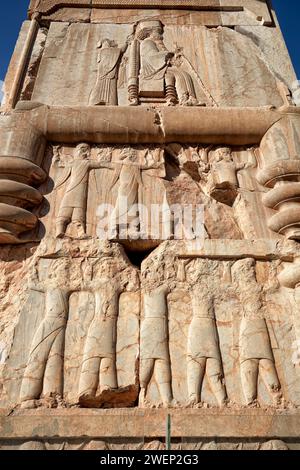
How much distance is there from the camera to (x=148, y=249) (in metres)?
4.72

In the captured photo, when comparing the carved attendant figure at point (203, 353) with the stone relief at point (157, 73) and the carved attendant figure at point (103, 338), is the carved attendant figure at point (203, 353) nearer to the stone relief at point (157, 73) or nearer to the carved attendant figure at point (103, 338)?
the carved attendant figure at point (103, 338)

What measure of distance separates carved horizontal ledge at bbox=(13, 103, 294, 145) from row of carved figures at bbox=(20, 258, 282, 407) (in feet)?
6.65

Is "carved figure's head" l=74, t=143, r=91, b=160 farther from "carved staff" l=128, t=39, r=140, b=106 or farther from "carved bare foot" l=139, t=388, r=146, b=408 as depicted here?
"carved bare foot" l=139, t=388, r=146, b=408

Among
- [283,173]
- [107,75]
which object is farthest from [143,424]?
[107,75]

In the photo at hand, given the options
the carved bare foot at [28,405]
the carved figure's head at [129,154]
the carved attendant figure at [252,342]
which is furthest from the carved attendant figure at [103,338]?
the carved figure's head at [129,154]

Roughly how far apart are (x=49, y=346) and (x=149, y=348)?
2.94 ft

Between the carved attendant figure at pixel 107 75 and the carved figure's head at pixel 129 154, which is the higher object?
the carved attendant figure at pixel 107 75

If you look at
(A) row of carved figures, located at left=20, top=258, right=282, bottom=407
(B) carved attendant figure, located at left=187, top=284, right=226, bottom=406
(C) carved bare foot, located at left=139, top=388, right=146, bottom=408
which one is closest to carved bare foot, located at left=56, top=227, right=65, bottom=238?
(A) row of carved figures, located at left=20, top=258, right=282, bottom=407

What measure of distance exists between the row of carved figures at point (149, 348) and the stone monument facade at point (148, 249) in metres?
0.01

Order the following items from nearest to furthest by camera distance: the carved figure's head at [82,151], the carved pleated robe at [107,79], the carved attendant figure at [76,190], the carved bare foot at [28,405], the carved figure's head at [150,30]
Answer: the carved bare foot at [28,405]
the carved attendant figure at [76,190]
the carved figure's head at [82,151]
the carved pleated robe at [107,79]
the carved figure's head at [150,30]

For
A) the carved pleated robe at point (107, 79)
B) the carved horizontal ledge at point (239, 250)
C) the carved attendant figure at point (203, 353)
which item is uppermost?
the carved pleated robe at point (107, 79)

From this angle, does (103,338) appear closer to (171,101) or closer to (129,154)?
(129,154)

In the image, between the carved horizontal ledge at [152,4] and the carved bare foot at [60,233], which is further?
the carved horizontal ledge at [152,4]

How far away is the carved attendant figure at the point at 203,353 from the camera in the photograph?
3682 millimetres
